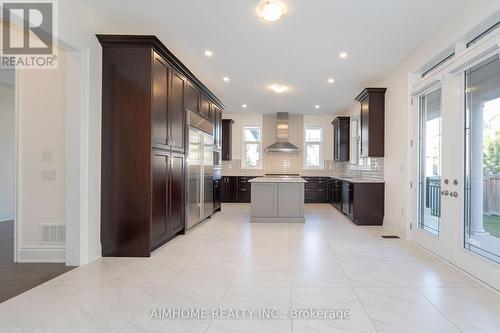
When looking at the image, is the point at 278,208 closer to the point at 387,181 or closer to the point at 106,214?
the point at 387,181

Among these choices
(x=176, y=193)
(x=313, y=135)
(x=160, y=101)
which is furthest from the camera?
(x=313, y=135)

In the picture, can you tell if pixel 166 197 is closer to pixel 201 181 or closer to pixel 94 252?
pixel 94 252

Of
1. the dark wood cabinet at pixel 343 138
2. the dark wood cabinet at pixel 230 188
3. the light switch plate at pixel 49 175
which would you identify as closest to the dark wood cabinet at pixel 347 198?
the dark wood cabinet at pixel 343 138

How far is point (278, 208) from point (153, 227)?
2967 millimetres

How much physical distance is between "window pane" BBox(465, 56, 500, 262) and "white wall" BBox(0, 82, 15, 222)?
7.70 m

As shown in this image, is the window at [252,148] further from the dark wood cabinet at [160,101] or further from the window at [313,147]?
the dark wood cabinet at [160,101]

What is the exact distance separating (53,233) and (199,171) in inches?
98.7

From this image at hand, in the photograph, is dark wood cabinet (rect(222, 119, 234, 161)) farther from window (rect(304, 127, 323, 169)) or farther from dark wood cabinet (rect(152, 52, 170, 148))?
dark wood cabinet (rect(152, 52, 170, 148))

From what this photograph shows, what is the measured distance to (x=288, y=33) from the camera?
3900 millimetres

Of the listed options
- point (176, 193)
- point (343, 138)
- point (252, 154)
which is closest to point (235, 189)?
point (252, 154)

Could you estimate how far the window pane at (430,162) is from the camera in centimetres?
383

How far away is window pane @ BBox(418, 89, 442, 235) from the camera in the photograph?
3.83 metres

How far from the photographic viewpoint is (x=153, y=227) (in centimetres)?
362

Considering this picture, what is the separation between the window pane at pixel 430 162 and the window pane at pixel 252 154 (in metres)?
5.94
